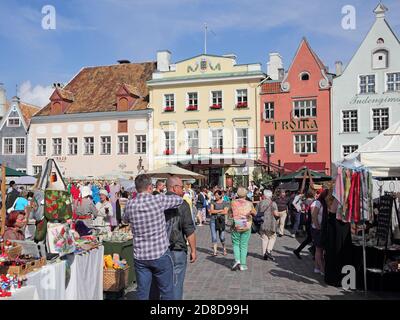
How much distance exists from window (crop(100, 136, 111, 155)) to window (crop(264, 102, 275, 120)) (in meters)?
12.4

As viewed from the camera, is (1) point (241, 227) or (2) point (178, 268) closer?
(2) point (178, 268)

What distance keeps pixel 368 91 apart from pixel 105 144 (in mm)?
19763

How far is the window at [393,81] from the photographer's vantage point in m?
30.6

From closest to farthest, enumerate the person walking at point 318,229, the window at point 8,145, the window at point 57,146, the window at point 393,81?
1. the person walking at point 318,229
2. the window at point 393,81
3. the window at point 57,146
4. the window at point 8,145

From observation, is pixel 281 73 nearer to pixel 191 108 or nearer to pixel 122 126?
pixel 191 108

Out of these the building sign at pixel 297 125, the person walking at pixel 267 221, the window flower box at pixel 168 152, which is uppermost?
the building sign at pixel 297 125

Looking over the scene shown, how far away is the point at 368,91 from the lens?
31.6m

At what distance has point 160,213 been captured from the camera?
216 inches

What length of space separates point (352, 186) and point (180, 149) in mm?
28771

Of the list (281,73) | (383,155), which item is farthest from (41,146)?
(383,155)

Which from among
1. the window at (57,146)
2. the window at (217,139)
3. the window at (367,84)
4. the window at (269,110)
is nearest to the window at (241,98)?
the window at (269,110)

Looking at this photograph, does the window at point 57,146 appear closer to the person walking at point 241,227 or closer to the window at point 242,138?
the window at point 242,138
